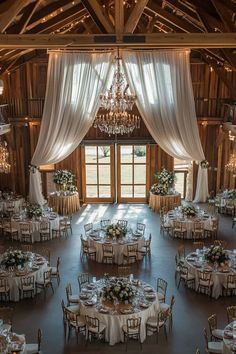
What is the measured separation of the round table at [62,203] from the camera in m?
18.5

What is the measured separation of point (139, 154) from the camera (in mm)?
20188

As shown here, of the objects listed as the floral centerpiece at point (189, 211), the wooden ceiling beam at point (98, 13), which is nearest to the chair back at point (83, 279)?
the floral centerpiece at point (189, 211)

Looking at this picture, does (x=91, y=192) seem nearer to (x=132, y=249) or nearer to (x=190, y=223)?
(x=190, y=223)

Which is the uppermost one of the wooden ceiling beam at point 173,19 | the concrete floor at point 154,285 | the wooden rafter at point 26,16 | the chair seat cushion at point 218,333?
the wooden ceiling beam at point 173,19

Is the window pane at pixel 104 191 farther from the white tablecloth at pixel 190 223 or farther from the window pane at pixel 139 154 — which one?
the white tablecloth at pixel 190 223

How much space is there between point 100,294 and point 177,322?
2011 millimetres

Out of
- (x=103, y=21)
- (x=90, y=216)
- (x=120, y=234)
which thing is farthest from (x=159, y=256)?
(x=103, y=21)

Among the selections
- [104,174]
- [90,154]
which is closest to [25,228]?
[90,154]

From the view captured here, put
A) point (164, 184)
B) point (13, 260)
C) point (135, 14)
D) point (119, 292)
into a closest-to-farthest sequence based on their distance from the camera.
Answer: point (119, 292)
point (135, 14)
point (13, 260)
point (164, 184)

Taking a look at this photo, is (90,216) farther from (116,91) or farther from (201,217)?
(116,91)

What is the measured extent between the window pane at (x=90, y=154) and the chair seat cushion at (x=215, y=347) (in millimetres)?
12563

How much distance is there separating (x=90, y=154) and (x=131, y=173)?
2.19m

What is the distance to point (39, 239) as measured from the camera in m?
15.6

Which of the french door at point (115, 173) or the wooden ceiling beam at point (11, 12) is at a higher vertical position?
the wooden ceiling beam at point (11, 12)
